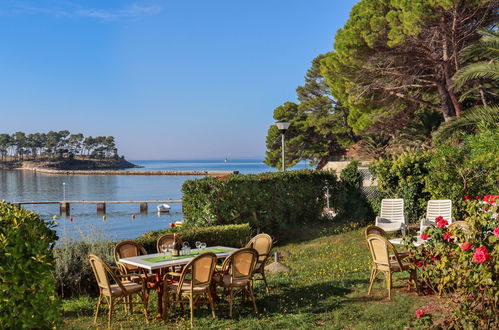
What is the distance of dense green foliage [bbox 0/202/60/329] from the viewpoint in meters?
3.45

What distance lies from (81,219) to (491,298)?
3765 cm

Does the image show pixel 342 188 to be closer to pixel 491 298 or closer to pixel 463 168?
pixel 463 168

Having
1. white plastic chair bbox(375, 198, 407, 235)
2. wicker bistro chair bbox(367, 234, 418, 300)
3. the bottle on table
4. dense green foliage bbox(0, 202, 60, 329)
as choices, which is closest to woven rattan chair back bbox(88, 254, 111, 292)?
the bottle on table

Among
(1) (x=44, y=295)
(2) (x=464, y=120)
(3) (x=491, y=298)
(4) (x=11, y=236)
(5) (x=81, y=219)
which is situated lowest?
(5) (x=81, y=219)

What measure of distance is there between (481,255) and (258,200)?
30.3ft

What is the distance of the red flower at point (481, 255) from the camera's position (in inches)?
157

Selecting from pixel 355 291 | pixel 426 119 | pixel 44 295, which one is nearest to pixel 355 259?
pixel 355 291

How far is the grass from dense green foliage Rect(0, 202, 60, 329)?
230 cm

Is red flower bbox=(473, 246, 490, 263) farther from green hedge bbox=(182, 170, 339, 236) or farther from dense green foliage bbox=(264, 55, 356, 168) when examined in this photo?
dense green foliage bbox=(264, 55, 356, 168)

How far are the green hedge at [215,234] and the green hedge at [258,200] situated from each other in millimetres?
1028

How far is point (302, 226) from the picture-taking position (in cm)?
1413

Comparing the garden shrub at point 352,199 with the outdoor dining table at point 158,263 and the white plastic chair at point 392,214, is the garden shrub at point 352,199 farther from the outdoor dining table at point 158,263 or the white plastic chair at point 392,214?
the outdoor dining table at point 158,263

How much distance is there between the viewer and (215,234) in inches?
436

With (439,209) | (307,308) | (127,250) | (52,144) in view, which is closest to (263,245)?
(307,308)
